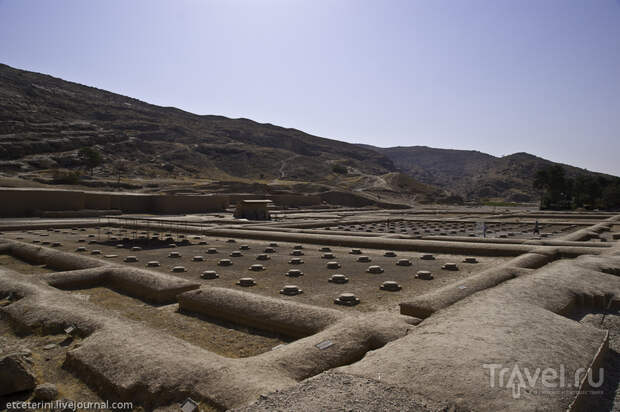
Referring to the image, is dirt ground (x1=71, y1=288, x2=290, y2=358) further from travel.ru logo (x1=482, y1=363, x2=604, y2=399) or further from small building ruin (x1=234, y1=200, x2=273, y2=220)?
small building ruin (x1=234, y1=200, x2=273, y2=220)

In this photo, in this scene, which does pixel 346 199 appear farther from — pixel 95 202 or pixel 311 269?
pixel 311 269

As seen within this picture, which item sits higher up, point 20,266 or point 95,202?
point 95,202

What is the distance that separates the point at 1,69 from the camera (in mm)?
90562

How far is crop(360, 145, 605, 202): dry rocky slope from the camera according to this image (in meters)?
94.8

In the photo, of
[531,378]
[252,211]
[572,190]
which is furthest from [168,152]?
[531,378]

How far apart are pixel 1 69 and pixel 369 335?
4412 inches

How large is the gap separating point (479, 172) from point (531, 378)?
157 metres

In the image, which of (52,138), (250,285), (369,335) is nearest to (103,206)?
(250,285)

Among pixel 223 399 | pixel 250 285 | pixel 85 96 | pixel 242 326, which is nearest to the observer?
pixel 223 399

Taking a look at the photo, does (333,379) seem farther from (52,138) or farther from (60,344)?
(52,138)

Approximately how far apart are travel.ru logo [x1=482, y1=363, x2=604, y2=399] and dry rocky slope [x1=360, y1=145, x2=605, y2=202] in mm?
76714

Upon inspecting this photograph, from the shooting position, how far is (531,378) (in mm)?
3062

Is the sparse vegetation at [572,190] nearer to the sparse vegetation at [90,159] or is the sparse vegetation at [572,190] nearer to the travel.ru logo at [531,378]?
the travel.ru logo at [531,378]

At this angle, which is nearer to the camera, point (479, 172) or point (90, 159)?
point (90, 159)
